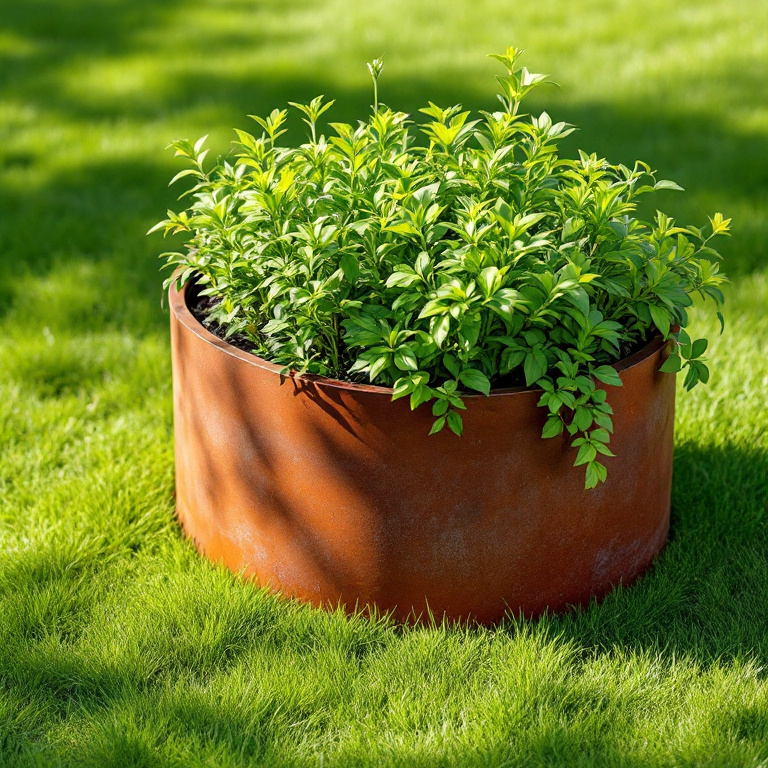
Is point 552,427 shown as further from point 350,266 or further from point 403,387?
point 350,266

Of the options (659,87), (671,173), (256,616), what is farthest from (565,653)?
(659,87)

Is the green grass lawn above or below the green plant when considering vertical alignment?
below

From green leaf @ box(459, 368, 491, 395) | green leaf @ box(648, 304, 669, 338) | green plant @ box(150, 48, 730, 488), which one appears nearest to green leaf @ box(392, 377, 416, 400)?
green plant @ box(150, 48, 730, 488)

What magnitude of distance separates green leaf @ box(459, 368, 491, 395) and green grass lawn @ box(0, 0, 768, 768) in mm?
595

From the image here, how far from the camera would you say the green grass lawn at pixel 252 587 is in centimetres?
210

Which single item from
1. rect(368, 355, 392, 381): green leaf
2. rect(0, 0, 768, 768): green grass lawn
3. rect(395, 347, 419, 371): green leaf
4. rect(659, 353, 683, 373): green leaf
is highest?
rect(395, 347, 419, 371): green leaf

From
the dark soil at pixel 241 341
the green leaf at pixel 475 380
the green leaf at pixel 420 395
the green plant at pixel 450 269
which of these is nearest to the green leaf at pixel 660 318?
the green plant at pixel 450 269

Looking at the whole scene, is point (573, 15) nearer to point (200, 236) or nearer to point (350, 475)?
point (200, 236)

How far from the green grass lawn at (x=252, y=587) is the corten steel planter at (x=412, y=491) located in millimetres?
86

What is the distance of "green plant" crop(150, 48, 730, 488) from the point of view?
2.14 m

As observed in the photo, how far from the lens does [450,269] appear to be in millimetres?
2145

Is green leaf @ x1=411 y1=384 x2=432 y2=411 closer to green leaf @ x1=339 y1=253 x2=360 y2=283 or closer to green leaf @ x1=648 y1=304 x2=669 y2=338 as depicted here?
green leaf @ x1=339 y1=253 x2=360 y2=283

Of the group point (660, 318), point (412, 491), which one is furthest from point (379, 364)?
point (660, 318)

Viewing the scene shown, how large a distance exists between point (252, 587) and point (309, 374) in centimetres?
58
